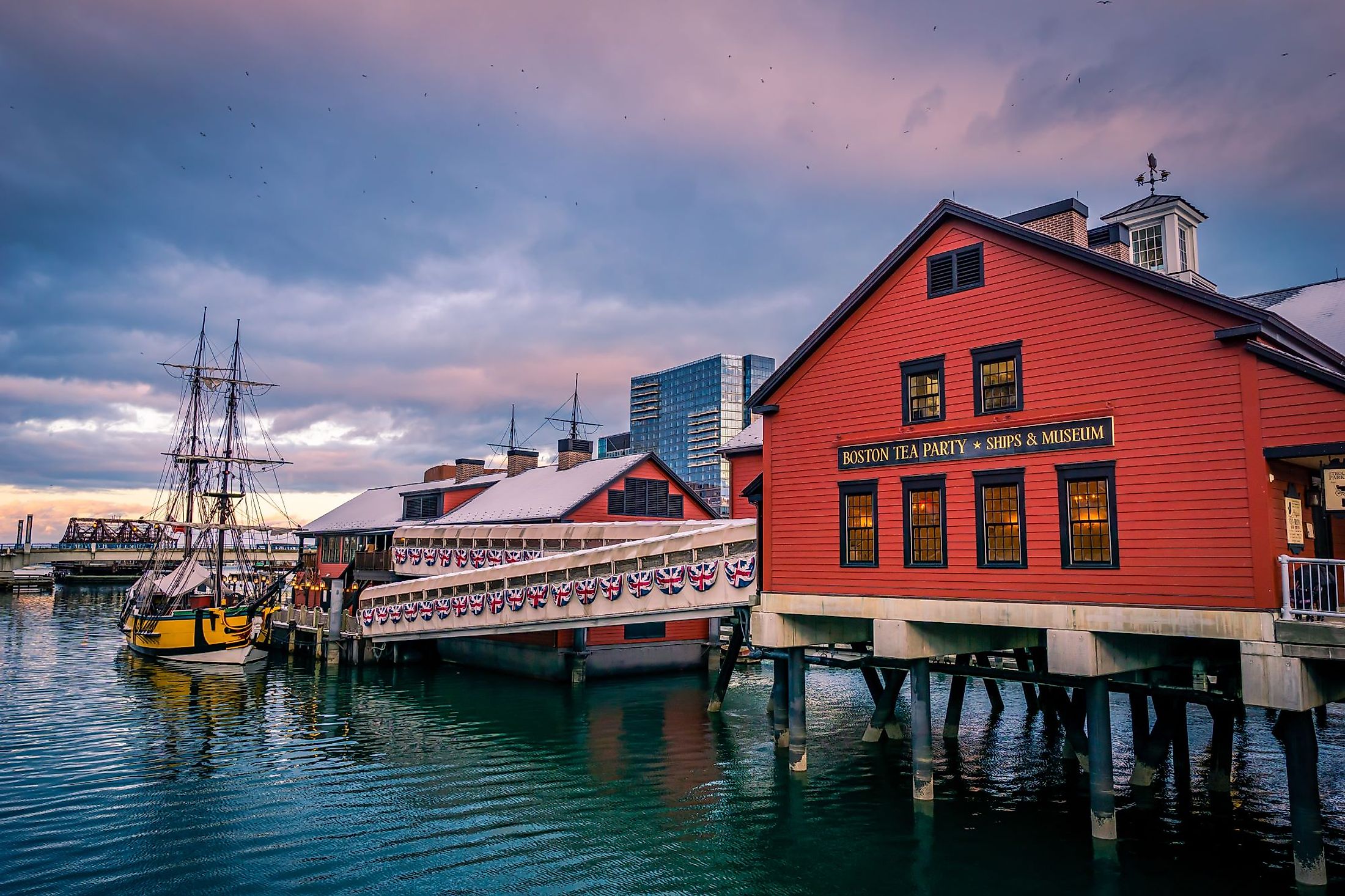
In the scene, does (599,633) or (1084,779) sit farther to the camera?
(599,633)

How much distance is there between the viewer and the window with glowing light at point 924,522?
19.5 metres

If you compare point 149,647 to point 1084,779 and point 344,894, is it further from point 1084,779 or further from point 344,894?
point 1084,779

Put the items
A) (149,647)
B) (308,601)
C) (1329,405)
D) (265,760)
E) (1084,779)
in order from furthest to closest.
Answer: (308,601) < (149,647) < (265,760) < (1084,779) < (1329,405)

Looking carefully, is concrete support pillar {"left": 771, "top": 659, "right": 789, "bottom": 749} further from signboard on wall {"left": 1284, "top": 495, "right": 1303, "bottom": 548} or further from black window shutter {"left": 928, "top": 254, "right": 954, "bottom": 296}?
signboard on wall {"left": 1284, "top": 495, "right": 1303, "bottom": 548}

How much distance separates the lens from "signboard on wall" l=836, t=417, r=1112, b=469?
17.6 meters

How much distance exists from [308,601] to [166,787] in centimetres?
3516

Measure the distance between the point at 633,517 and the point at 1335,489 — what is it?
33.0m

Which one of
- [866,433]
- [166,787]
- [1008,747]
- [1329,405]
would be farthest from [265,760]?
[1329,405]

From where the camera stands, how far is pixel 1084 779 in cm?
2189

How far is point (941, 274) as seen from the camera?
66.6 feet

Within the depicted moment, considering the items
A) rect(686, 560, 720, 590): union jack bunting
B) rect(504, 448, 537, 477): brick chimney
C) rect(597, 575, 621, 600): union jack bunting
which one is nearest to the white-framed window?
rect(686, 560, 720, 590): union jack bunting

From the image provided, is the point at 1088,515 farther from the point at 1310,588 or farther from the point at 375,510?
the point at 375,510

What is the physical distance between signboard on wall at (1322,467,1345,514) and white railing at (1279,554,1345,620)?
1008 mm

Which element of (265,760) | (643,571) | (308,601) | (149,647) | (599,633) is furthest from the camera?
(308,601)
